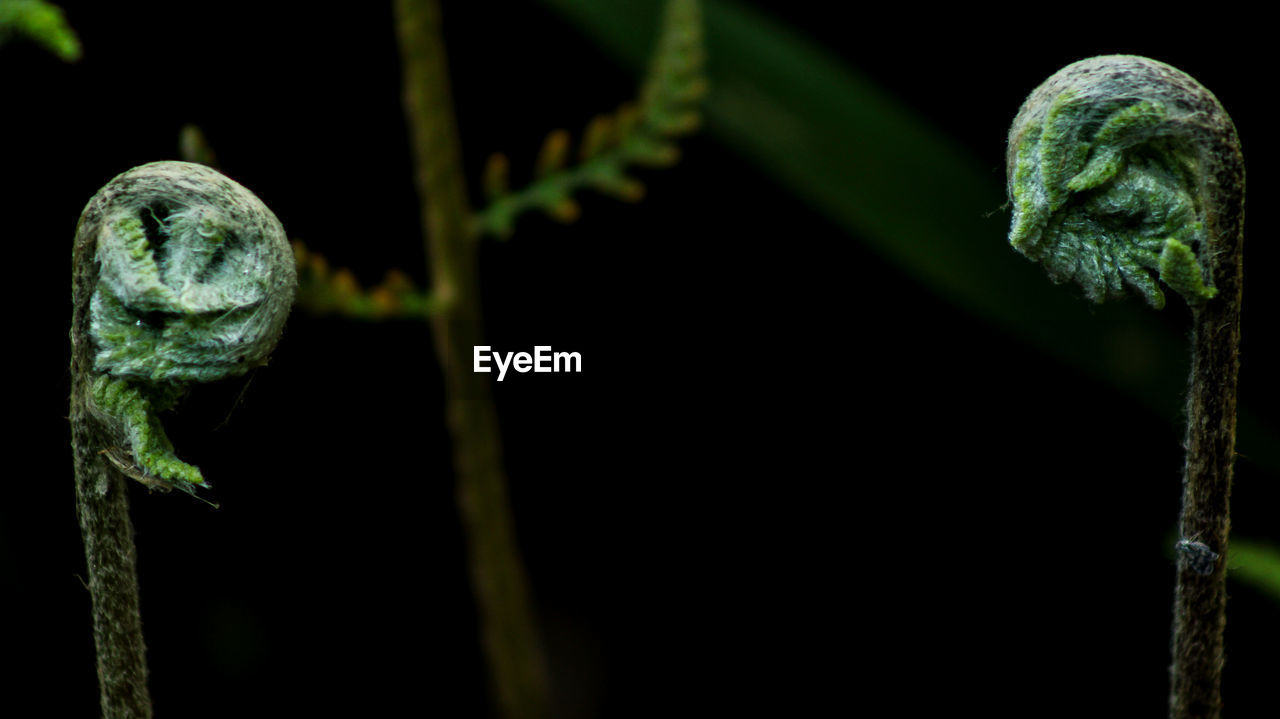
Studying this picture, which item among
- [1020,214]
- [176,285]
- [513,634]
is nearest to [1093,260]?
[1020,214]

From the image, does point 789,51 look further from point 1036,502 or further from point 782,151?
point 1036,502

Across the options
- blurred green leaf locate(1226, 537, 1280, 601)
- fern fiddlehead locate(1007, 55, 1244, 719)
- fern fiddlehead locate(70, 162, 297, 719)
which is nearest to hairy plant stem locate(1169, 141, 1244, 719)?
fern fiddlehead locate(1007, 55, 1244, 719)

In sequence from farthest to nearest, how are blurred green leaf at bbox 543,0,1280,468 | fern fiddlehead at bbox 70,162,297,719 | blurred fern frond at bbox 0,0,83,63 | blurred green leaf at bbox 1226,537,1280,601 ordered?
1. blurred green leaf at bbox 543,0,1280,468
2. blurred green leaf at bbox 1226,537,1280,601
3. blurred fern frond at bbox 0,0,83,63
4. fern fiddlehead at bbox 70,162,297,719

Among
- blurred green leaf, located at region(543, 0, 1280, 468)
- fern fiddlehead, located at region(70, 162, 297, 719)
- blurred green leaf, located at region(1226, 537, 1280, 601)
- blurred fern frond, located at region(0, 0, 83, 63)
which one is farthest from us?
blurred green leaf, located at region(543, 0, 1280, 468)

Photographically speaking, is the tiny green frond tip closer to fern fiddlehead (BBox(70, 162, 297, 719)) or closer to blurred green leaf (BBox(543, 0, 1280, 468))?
fern fiddlehead (BBox(70, 162, 297, 719))

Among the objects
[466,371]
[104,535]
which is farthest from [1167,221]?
[466,371]

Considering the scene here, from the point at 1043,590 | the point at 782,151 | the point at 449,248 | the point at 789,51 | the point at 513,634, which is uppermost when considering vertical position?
the point at 789,51

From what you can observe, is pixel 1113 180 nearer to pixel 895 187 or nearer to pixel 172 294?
pixel 172 294
